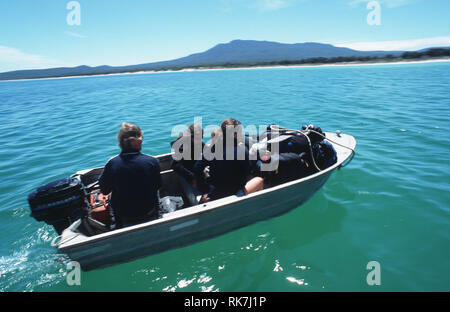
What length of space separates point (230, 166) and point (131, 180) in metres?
1.53

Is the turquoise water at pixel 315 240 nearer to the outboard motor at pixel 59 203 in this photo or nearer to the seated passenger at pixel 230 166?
the outboard motor at pixel 59 203

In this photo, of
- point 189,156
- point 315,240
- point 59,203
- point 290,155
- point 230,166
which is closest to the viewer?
point 59,203

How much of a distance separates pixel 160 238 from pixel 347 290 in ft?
9.35

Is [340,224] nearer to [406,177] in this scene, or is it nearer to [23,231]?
[406,177]

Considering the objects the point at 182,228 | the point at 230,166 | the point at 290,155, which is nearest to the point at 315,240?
the point at 290,155

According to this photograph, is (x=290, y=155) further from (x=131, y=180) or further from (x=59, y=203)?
(x=59, y=203)

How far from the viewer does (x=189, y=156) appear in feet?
13.7

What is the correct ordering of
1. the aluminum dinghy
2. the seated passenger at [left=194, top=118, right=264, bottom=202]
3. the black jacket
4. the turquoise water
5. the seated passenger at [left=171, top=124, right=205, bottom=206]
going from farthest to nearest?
the seated passenger at [left=171, top=124, right=205, bottom=206], the seated passenger at [left=194, top=118, right=264, bottom=202], the turquoise water, the black jacket, the aluminum dinghy

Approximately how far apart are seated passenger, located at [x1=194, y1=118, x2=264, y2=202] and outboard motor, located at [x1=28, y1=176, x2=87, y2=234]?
6.50 ft

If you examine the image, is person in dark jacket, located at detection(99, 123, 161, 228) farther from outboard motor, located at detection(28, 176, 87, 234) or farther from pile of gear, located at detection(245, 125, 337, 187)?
pile of gear, located at detection(245, 125, 337, 187)

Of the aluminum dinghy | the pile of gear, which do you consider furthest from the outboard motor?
the pile of gear

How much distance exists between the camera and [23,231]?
442 cm

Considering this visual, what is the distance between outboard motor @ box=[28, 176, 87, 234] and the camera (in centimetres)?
315

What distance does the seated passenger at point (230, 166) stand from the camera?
12.0ft
